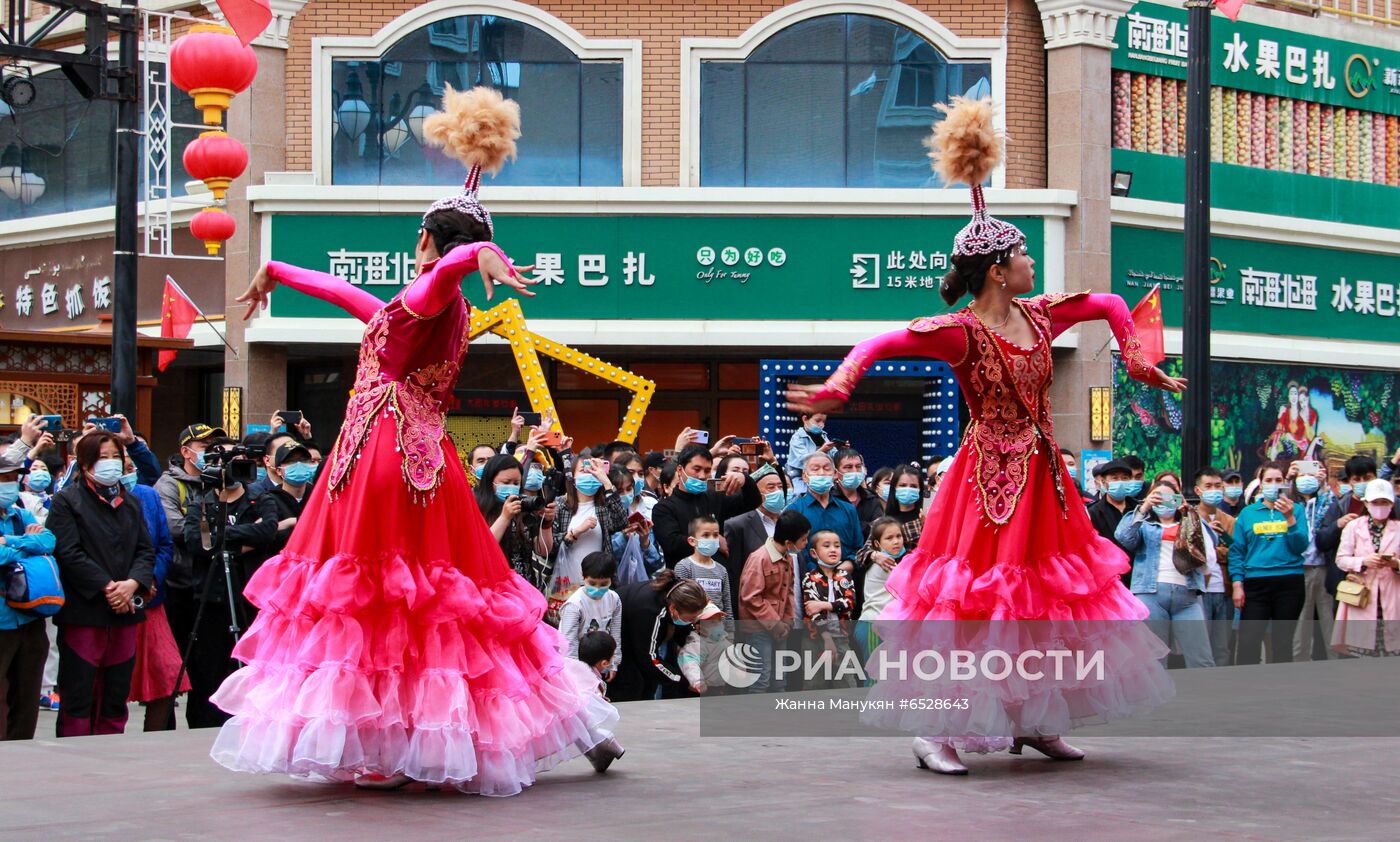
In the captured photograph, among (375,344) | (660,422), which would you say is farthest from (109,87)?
(660,422)

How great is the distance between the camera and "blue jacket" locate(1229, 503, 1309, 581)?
12.6 metres

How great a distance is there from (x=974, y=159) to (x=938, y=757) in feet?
7.61

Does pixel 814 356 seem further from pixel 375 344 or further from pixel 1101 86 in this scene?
pixel 375 344

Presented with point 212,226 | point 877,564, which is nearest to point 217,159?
point 212,226

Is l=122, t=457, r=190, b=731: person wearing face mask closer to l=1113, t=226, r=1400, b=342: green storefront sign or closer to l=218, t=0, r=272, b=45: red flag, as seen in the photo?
l=218, t=0, r=272, b=45: red flag

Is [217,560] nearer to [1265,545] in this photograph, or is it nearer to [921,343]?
[921,343]

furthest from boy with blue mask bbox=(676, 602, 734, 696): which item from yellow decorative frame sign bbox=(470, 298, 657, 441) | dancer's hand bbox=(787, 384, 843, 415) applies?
dancer's hand bbox=(787, 384, 843, 415)

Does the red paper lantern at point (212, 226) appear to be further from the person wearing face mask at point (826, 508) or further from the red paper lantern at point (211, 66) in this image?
the person wearing face mask at point (826, 508)

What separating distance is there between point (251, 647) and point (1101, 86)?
18087mm

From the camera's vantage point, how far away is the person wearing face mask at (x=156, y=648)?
9164mm

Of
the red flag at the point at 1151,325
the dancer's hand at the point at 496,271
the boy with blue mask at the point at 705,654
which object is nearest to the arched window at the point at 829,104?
the red flag at the point at 1151,325

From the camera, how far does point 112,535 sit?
865 cm

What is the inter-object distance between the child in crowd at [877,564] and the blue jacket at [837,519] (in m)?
0.39

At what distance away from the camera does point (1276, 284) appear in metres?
23.8
